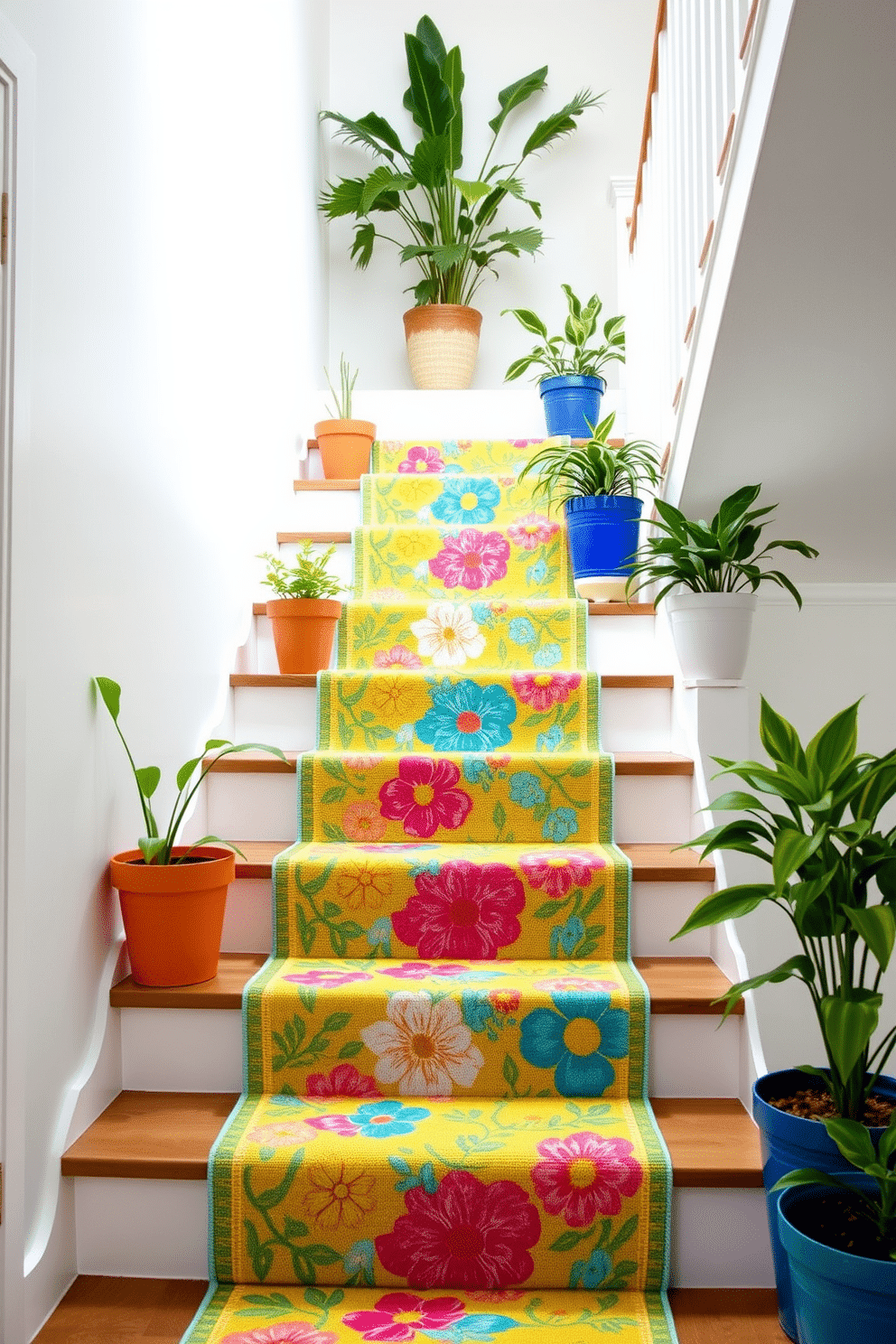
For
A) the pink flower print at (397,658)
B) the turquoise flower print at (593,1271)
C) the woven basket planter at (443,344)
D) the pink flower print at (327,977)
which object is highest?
the woven basket planter at (443,344)

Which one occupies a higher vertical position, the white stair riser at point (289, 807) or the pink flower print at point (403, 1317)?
the white stair riser at point (289, 807)

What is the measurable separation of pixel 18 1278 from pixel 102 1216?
7.6 inches

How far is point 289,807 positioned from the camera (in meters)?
2.27

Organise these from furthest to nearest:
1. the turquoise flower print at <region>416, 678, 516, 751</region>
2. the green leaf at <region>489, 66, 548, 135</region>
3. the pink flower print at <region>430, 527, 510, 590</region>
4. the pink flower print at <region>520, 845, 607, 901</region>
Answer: the green leaf at <region>489, 66, 548, 135</region> → the pink flower print at <region>430, 527, 510, 590</region> → the turquoise flower print at <region>416, 678, 516, 751</region> → the pink flower print at <region>520, 845, 607, 901</region>

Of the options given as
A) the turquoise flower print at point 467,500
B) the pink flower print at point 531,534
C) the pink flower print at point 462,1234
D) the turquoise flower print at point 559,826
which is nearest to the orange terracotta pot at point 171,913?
the pink flower print at point 462,1234

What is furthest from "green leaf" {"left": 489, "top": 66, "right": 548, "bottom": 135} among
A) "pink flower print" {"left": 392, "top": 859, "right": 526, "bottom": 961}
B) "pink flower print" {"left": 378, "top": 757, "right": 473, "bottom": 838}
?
"pink flower print" {"left": 392, "top": 859, "right": 526, "bottom": 961}

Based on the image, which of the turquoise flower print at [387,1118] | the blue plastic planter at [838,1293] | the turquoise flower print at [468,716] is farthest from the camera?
Result: the turquoise flower print at [468,716]

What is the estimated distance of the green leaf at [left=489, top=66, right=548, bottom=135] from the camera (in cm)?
455

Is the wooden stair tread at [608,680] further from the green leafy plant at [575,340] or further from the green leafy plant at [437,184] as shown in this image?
the green leafy plant at [437,184]

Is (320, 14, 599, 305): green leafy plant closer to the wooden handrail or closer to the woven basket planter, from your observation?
the woven basket planter

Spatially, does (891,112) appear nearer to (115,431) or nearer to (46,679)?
(115,431)

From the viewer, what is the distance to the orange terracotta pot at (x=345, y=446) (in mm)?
3502

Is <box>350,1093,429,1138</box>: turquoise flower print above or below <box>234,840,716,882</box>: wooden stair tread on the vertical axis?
below

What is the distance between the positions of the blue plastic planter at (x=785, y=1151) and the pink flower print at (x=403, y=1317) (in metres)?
0.44
